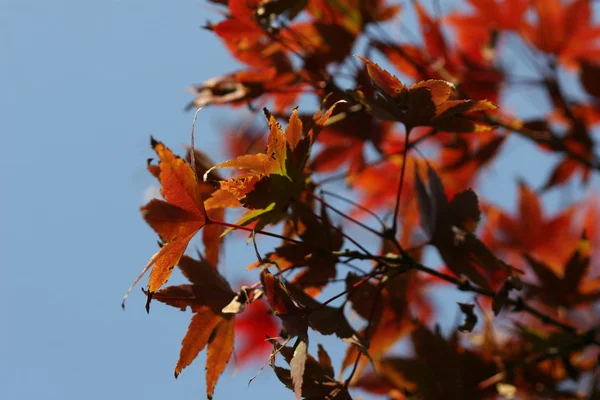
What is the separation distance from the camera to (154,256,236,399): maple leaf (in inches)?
25.8

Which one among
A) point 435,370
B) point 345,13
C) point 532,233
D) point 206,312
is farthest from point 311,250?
point 532,233

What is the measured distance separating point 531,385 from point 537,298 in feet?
0.51

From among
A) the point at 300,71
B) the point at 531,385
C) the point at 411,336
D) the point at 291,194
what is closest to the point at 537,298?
the point at 531,385

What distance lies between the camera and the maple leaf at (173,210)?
0.60m

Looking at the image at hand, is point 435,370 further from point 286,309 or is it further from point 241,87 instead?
point 241,87

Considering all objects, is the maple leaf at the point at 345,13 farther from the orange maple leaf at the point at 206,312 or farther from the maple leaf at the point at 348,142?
the orange maple leaf at the point at 206,312

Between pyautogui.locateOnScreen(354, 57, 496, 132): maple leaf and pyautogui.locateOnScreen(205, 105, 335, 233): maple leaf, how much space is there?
2.5 inches

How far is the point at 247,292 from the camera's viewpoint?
25.1 inches

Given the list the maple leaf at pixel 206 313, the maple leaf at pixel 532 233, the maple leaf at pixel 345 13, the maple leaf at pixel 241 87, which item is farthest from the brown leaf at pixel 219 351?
the maple leaf at pixel 532 233

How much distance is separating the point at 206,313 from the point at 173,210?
4.9 inches

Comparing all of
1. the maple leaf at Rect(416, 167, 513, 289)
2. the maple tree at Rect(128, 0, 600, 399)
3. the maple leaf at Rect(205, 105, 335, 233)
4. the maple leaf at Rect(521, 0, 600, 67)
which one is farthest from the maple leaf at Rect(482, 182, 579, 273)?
the maple leaf at Rect(205, 105, 335, 233)

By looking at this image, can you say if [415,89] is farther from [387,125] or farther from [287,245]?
[387,125]

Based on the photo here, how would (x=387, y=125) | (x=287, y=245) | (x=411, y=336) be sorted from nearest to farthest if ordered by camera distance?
1. (x=287, y=245)
2. (x=411, y=336)
3. (x=387, y=125)

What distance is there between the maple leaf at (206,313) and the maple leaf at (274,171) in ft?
0.30
